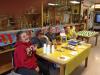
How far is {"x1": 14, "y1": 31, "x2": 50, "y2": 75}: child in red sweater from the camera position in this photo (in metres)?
1.97

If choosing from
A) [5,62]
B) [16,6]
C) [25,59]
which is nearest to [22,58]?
[25,59]

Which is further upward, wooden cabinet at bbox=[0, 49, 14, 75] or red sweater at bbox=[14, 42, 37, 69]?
red sweater at bbox=[14, 42, 37, 69]

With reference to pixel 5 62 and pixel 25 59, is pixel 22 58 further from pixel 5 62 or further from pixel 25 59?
pixel 5 62

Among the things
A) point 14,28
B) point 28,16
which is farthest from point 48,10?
point 14,28

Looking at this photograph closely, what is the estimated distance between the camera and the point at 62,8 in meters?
4.71

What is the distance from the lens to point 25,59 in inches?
80.3

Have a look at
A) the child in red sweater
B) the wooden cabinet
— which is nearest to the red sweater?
the child in red sweater

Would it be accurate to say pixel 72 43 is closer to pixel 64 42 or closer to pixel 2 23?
pixel 64 42

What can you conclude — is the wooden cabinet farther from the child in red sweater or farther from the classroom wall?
the classroom wall

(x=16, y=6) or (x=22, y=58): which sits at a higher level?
(x=16, y=6)

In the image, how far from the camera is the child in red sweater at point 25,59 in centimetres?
197

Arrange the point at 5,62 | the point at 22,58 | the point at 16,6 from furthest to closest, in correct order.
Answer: the point at 16,6 → the point at 5,62 → the point at 22,58

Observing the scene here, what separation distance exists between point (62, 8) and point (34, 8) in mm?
1467

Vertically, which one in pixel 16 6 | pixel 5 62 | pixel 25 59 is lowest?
pixel 5 62
